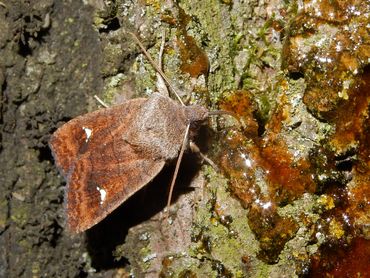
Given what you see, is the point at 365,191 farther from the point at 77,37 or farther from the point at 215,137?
the point at 77,37

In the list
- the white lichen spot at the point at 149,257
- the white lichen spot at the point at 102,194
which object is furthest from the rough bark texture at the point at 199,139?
the white lichen spot at the point at 102,194

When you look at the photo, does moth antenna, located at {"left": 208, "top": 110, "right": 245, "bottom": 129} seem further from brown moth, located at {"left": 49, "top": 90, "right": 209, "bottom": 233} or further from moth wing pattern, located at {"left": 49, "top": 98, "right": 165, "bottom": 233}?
moth wing pattern, located at {"left": 49, "top": 98, "right": 165, "bottom": 233}

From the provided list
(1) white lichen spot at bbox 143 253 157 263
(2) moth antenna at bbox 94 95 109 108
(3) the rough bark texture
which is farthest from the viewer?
(2) moth antenna at bbox 94 95 109 108

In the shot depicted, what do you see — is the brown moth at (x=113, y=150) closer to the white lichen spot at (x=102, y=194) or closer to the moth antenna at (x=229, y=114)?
the white lichen spot at (x=102, y=194)

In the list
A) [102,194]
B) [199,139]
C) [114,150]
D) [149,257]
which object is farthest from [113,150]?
[149,257]

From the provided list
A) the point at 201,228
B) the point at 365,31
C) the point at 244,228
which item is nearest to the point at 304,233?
the point at 244,228

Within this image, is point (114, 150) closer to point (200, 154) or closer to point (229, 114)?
point (200, 154)

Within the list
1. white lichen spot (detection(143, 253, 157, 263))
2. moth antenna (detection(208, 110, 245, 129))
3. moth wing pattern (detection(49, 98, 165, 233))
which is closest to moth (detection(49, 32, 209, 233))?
moth wing pattern (detection(49, 98, 165, 233))
